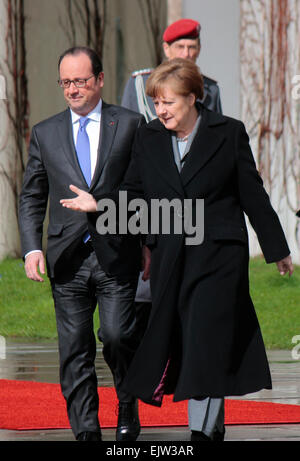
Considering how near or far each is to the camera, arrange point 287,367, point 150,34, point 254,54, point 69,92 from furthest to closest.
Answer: point 150,34 < point 254,54 < point 287,367 < point 69,92

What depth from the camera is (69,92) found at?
5.01 m

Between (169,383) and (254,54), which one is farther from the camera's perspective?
(254,54)

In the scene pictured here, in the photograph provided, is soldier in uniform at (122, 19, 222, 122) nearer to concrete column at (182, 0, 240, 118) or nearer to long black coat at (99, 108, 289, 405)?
long black coat at (99, 108, 289, 405)

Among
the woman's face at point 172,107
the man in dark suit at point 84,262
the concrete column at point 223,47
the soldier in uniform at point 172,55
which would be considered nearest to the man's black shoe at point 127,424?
the man in dark suit at point 84,262

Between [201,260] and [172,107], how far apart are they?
639mm

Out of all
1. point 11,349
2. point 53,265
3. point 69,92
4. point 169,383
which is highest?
point 69,92

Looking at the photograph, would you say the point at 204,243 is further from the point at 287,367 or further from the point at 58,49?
the point at 58,49

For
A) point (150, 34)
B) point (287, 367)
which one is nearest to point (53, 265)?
point (287, 367)

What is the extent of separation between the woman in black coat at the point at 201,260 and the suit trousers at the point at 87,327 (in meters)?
0.26

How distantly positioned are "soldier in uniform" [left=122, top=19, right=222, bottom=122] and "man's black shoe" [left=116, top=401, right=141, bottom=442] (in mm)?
1768

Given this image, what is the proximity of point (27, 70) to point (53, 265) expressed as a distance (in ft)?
26.0

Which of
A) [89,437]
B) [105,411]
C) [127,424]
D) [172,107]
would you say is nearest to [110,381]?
[105,411]

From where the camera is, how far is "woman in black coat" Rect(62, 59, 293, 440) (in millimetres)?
4629

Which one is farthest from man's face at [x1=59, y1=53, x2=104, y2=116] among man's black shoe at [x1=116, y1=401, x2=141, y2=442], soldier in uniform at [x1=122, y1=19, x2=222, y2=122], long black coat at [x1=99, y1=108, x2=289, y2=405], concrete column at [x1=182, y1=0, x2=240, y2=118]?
concrete column at [x1=182, y1=0, x2=240, y2=118]
